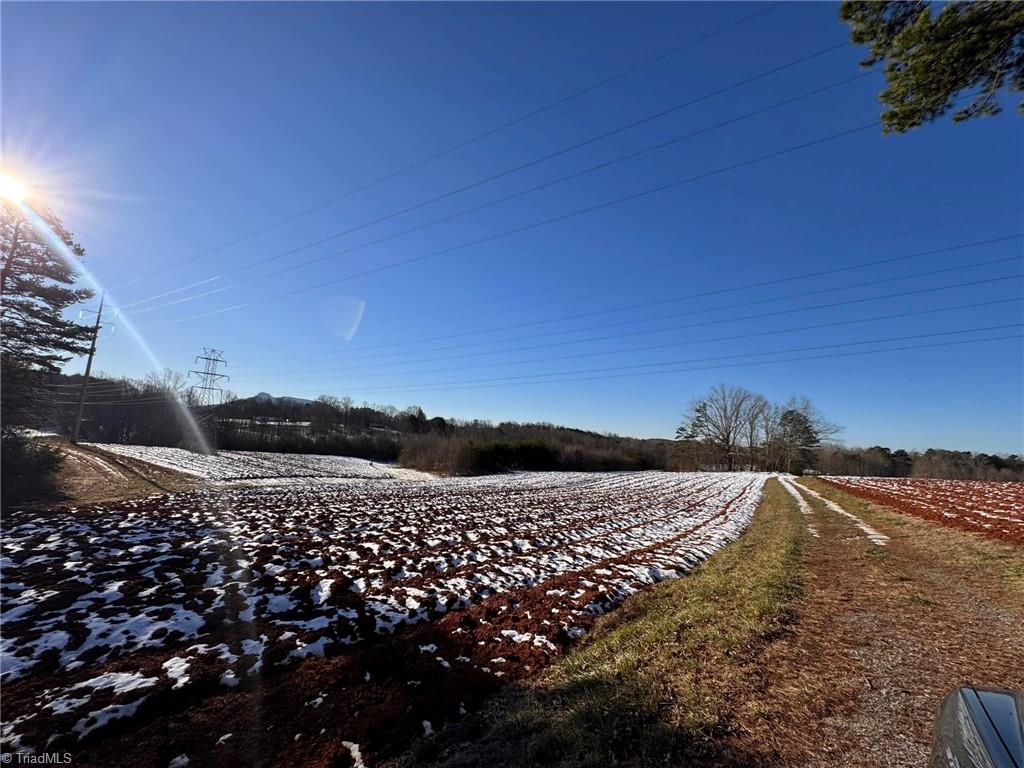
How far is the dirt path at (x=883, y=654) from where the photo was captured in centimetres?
301

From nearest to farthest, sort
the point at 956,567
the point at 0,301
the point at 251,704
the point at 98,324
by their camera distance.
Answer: the point at 251,704 < the point at 956,567 < the point at 0,301 < the point at 98,324

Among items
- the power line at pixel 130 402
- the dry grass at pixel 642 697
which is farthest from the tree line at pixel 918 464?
the power line at pixel 130 402

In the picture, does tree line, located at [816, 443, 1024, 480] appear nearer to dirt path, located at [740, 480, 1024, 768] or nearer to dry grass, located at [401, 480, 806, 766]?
dirt path, located at [740, 480, 1024, 768]

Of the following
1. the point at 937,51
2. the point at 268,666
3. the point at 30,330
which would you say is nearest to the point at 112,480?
the point at 30,330

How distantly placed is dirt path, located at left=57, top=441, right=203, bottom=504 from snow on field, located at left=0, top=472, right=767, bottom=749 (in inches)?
133

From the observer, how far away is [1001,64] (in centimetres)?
537

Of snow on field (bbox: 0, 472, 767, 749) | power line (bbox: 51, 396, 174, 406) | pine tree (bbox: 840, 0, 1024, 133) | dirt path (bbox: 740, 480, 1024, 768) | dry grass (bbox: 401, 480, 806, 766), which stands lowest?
snow on field (bbox: 0, 472, 767, 749)

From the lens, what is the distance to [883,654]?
434cm

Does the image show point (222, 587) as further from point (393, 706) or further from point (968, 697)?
point (968, 697)

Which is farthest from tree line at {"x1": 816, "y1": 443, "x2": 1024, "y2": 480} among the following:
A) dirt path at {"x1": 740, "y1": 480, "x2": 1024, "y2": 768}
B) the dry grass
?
the dry grass

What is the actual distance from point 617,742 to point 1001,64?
9.28m

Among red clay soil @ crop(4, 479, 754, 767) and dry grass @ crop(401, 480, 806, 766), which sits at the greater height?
dry grass @ crop(401, 480, 806, 766)

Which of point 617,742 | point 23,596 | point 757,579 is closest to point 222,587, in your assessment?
point 23,596

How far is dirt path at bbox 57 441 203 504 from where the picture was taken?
48.0 ft
